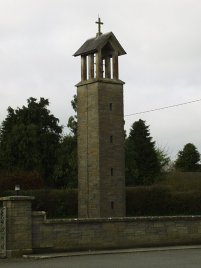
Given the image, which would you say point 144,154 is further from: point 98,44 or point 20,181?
point 98,44

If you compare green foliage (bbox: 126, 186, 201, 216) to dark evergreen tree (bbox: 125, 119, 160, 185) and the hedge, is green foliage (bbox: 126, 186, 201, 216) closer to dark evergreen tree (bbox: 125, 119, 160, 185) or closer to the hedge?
the hedge

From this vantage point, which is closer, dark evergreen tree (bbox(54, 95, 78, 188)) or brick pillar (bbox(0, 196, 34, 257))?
brick pillar (bbox(0, 196, 34, 257))

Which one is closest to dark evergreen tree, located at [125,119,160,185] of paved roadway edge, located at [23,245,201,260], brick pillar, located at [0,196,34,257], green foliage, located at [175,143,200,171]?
green foliage, located at [175,143,200,171]

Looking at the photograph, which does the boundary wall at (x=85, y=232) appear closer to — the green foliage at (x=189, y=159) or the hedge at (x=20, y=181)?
the hedge at (x=20, y=181)

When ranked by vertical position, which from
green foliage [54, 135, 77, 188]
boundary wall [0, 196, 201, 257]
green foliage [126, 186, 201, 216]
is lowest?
boundary wall [0, 196, 201, 257]

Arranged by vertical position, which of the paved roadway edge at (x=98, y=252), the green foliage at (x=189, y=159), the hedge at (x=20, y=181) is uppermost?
the green foliage at (x=189, y=159)

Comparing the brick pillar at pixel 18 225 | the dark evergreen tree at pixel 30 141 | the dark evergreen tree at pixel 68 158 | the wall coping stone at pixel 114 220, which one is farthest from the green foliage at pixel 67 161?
the brick pillar at pixel 18 225

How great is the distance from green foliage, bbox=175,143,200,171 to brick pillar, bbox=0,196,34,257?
75466 mm

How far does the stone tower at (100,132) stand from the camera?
3262 cm

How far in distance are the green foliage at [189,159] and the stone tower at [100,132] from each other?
60.6 metres

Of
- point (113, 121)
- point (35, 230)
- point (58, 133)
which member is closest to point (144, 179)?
point (58, 133)

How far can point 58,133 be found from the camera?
60562mm

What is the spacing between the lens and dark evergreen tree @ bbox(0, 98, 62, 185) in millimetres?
56219

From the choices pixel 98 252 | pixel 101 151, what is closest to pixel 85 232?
pixel 98 252
